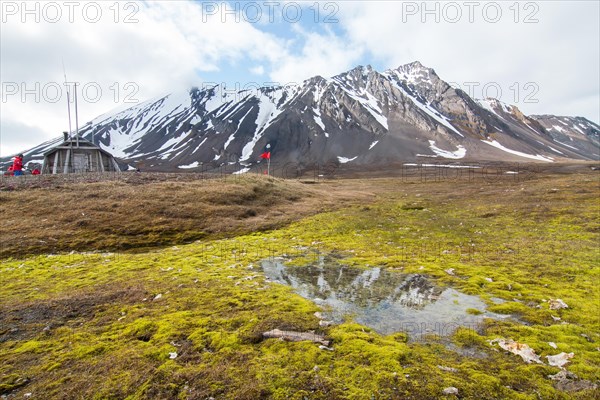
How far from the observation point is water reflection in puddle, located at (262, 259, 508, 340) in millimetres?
9133

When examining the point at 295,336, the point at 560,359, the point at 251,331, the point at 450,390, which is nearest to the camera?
the point at 450,390

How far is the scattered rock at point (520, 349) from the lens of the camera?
7.32m

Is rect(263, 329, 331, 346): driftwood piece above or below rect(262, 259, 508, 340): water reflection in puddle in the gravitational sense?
above

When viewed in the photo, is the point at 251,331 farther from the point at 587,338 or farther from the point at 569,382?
the point at 587,338

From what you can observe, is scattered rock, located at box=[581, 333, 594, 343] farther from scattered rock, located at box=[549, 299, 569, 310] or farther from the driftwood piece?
the driftwood piece

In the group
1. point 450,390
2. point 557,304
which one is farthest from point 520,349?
point 557,304

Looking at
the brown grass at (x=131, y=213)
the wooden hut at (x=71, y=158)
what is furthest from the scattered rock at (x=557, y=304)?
the wooden hut at (x=71, y=158)

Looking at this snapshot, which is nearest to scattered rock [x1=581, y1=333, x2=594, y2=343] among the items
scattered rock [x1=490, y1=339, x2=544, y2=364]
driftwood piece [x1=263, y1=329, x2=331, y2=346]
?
scattered rock [x1=490, y1=339, x2=544, y2=364]

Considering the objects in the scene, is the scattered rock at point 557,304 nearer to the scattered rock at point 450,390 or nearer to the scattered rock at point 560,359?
the scattered rock at point 560,359

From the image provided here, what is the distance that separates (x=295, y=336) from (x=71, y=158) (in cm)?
6438

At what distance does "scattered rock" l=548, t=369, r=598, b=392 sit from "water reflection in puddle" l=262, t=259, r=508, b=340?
2.27 m

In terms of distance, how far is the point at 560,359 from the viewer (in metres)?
7.26

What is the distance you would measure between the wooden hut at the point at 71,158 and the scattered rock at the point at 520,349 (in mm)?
66498

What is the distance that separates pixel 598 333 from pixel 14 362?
1402 cm
